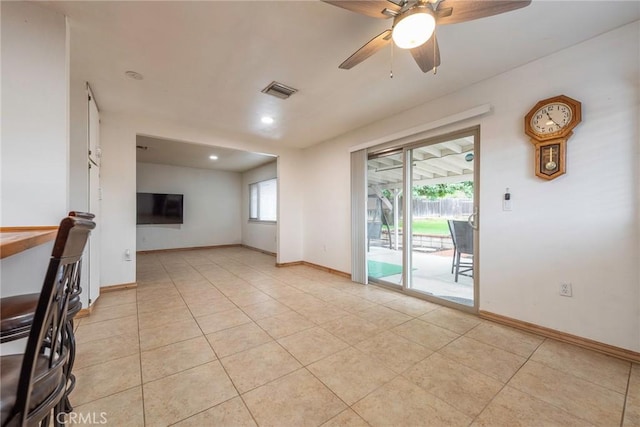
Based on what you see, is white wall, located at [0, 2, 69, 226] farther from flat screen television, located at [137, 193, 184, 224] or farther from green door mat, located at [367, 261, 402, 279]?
flat screen television, located at [137, 193, 184, 224]

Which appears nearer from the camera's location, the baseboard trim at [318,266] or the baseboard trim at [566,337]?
the baseboard trim at [566,337]

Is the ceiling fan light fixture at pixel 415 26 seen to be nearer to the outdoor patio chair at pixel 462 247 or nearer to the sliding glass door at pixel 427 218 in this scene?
the sliding glass door at pixel 427 218

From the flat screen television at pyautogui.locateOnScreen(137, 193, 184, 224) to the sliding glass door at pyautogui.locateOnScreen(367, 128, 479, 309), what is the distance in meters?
5.66

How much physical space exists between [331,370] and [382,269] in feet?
8.00

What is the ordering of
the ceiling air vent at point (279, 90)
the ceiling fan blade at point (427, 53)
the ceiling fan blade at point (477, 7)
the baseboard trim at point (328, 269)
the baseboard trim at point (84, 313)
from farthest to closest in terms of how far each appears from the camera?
1. the baseboard trim at point (328, 269)
2. the ceiling air vent at point (279, 90)
3. the baseboard trim at point (84, 313)
4. the ceiling fan blade at point (427, 53)
5. the ceiling fan blade at point (477, 7)

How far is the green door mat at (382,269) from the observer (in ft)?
12.6

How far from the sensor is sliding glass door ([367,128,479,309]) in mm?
2982

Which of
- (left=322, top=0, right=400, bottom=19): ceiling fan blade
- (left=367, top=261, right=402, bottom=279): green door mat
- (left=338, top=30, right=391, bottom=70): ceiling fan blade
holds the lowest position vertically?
(left=367, top=261, right=402, bottom=279): green door mat

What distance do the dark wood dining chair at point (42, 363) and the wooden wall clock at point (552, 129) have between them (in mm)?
3192

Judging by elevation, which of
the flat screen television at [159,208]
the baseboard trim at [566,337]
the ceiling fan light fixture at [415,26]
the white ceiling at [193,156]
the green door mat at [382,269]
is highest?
the white ceiling at [193,156]

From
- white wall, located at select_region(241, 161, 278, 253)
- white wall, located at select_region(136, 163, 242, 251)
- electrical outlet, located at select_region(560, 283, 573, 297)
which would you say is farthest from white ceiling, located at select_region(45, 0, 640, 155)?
white wall, located at select_region(136, 163, 242, 251)

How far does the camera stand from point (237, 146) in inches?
183

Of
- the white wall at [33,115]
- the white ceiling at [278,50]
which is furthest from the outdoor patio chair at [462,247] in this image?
the white wall at [33,115]

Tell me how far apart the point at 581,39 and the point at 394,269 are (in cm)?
307
